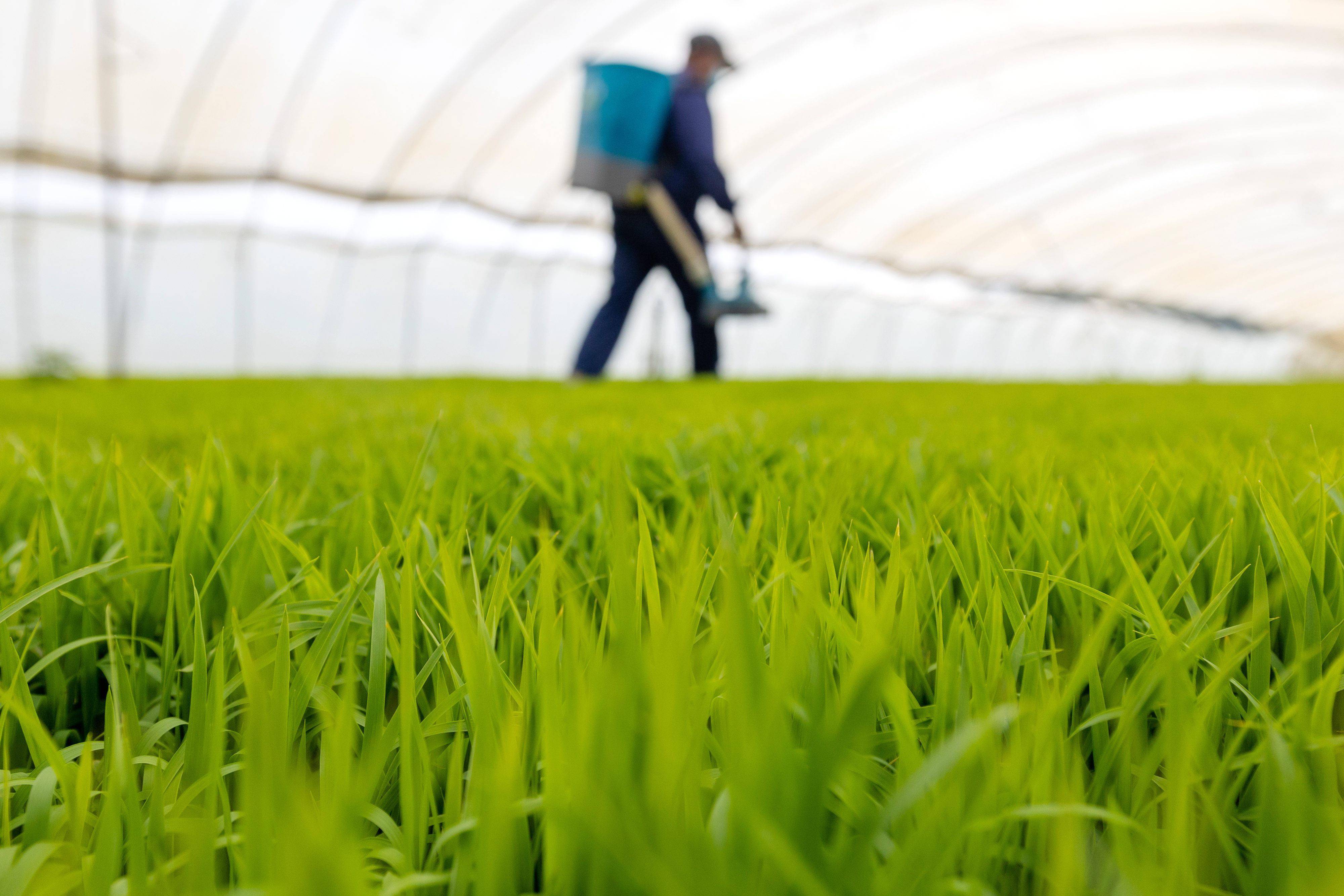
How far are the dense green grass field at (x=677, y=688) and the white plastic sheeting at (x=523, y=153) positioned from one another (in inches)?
222

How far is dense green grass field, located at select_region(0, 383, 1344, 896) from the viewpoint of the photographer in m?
0.29

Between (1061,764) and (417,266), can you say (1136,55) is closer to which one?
(417,266)

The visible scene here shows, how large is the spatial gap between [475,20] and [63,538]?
10.0 m

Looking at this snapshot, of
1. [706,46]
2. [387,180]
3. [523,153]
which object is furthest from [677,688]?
[387,180]

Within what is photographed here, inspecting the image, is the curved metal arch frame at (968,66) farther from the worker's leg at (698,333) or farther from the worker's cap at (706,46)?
the worker's leg at (698,333)

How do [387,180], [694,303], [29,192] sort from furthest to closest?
[387,180]
[29,192]
[694,303]

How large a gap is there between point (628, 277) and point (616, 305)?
8.1 inches

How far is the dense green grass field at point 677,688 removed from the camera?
288 millimetres

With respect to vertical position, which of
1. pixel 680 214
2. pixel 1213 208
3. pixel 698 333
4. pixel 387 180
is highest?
pixel 1213 208

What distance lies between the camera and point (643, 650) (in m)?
0.41

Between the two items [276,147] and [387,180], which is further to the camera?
[387,180]

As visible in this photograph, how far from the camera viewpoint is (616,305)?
A: 473cm

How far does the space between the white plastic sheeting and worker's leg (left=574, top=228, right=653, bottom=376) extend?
291 cm

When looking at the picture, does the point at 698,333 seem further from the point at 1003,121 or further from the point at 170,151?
the point at 1003,121
